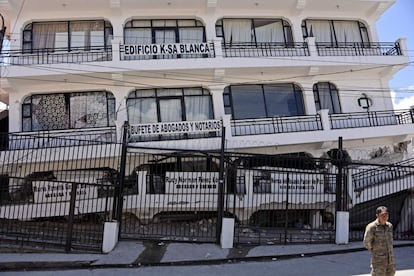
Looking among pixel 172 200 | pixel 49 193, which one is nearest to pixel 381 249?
pixel 172 200

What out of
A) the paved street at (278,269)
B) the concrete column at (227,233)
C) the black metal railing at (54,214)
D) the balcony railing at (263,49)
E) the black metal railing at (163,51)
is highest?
the balcony railing at (263,49)

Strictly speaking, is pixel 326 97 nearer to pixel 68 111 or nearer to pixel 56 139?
pixel 68 111

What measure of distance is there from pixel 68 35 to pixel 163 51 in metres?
4.69

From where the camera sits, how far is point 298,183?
13.3 m

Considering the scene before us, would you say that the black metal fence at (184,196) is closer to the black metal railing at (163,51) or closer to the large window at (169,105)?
the large window at (169,105)

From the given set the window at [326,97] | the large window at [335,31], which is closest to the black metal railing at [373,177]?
the window at [326,97]

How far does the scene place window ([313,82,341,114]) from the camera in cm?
1852

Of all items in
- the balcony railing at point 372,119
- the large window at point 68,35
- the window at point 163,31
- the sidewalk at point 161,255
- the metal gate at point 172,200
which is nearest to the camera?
the sidewalk at point 161,255

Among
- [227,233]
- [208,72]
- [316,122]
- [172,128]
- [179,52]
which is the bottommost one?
[227,233]

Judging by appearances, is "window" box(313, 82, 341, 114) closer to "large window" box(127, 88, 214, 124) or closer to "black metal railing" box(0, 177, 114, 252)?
"large window" box(127, 88, 214, 124)

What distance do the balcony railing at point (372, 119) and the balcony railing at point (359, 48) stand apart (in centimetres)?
303

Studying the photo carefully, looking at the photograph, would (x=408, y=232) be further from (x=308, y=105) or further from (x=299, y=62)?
(x=299, y=62)

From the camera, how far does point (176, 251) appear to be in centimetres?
984

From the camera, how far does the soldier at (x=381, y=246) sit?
604cm
